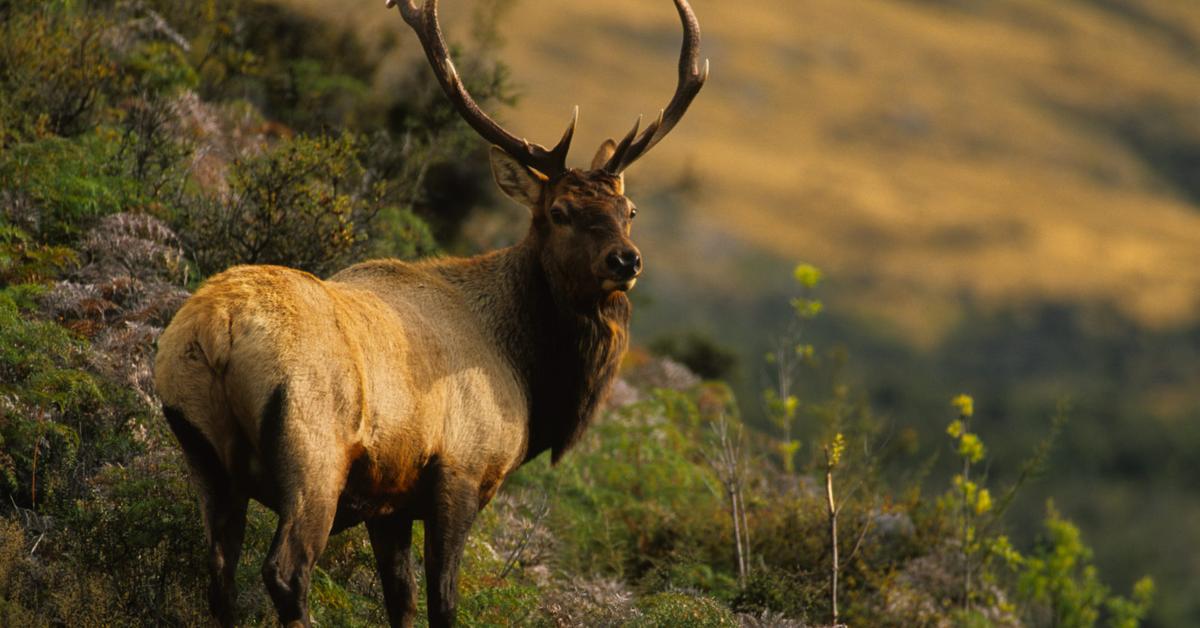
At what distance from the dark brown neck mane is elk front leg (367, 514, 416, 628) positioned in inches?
38.5

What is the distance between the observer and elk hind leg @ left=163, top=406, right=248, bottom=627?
6.28 m

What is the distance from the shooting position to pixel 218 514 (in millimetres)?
6355

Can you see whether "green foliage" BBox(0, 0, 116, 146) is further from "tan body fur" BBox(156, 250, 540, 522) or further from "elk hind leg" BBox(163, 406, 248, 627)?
"elk hind leg" BBox(163, 406, 248, 627)

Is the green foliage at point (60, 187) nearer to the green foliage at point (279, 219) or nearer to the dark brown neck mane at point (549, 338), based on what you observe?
the green foliage at point (279, 219)

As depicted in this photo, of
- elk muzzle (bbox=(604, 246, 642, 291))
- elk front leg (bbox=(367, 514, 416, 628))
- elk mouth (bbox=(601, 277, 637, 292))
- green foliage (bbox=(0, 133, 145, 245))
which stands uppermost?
elk muzzle (bbox=(604, 246, 642, 291))

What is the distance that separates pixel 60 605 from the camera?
6.57 metres

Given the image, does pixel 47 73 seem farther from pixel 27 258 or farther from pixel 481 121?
pixel 481 121

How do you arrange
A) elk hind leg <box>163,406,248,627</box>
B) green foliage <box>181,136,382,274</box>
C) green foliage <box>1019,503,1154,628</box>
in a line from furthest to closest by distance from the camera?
1. green foliage <box>1019,503,1154,628</box>
2. green foliage <box>181,136,382,274</box>
3. elk hind leg <box>163,406,248,627</box>

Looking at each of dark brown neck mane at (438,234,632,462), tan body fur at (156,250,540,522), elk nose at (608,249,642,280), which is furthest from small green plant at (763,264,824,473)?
tan body fur at (156,250,540,522)

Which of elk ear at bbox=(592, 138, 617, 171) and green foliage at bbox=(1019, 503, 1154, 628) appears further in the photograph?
green foliage at bbox=(1019, 503, 1154, 628)

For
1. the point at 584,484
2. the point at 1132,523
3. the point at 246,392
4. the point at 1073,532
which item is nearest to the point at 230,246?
the point at 584,484

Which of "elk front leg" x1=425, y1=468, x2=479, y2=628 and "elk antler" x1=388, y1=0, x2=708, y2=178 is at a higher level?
"elk antler" x1=388, y1=0, x2=708, y2=178

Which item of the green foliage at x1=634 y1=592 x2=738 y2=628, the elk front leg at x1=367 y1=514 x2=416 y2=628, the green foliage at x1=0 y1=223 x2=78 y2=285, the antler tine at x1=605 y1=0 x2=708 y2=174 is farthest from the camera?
the green foliage at x1=0 y1=223 x2=78 y2=285

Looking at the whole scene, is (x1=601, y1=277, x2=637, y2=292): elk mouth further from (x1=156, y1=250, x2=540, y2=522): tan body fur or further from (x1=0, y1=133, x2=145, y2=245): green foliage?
(x1=0, y1=133, x2=145, y2=245): green foliage
